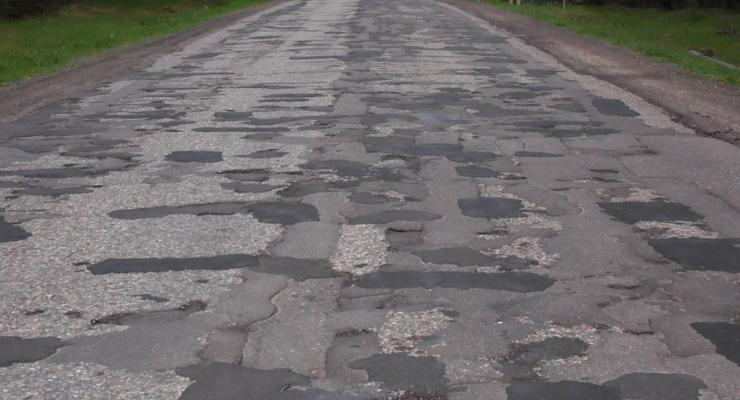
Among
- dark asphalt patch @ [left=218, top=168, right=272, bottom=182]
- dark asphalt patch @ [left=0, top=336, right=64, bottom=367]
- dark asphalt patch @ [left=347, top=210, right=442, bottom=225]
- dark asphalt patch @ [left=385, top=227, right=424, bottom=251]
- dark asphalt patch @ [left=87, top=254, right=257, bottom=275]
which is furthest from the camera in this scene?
dark asphalt patch @ [left=218, top=168, right=272, bottom=182]

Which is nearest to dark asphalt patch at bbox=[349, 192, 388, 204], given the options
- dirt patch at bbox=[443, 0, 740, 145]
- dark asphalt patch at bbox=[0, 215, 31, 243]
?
dark asphalt patch at bbox=[0, 215, 31, 243]

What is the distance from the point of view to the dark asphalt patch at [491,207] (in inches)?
295

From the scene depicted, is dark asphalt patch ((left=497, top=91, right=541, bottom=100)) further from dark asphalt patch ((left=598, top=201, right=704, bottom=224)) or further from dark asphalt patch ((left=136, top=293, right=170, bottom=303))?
dark asphalt patch ((left=136, top=293, right=170, bottom=303))

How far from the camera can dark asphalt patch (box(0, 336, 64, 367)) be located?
192 inches

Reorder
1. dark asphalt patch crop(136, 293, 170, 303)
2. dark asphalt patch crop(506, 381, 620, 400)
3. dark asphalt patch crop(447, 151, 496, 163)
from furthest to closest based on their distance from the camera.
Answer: dark asphalt patch crop(447, 151, 496, 163) → dark asphalt patch crop(136, 293, 170, 303) → dark asphalt patch crop(506, 381, 620, 400)

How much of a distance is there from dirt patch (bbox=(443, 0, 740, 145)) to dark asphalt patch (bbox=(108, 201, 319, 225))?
5008 mm

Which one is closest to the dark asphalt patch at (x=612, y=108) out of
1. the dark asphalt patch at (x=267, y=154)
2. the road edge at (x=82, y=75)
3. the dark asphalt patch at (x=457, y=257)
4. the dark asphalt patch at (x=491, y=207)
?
the dark asphalt patch at (x=267, y=154)

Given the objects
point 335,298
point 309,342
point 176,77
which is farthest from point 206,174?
point 176,77

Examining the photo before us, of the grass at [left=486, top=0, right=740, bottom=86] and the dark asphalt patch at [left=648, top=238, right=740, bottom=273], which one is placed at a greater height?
the dark asphalt patch at [left=648, top=238, right=740, bottom=273]

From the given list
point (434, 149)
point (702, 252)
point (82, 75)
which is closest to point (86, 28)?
point (82, 75)

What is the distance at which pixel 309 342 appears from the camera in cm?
504

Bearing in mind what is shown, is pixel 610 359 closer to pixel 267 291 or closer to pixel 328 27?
pixel 267 291

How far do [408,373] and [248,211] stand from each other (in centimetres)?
319

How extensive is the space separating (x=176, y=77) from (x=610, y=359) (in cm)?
1251
